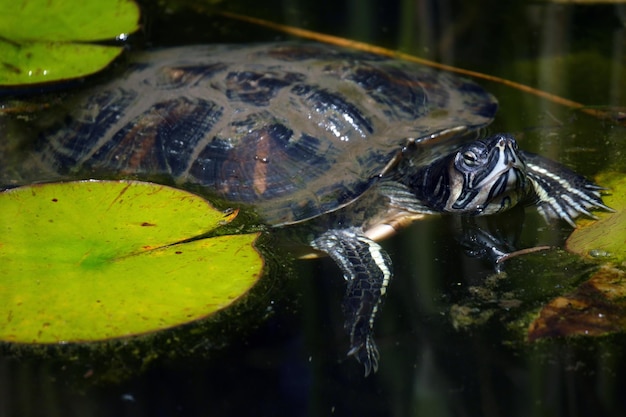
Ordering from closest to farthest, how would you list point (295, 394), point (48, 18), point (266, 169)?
1. point (295, 394)
2. point (266, 169)
3. point (48, 18)

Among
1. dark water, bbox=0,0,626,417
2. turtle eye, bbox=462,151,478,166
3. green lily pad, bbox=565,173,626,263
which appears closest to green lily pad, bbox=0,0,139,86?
dark water, bbox=0,0,626,417

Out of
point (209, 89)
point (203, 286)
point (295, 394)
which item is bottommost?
point (295, 394)

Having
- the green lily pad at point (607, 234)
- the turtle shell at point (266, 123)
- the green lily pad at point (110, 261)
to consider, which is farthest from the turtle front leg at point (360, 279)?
the green lily pad at point (607, 234)

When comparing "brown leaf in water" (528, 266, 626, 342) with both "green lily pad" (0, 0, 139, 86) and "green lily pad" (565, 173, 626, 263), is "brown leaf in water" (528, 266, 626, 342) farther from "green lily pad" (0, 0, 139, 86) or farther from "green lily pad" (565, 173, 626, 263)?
"green lily pad" (0, 0, 139, 86)

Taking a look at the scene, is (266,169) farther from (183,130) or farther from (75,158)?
(75,158)

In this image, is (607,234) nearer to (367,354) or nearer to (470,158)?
(470,158)

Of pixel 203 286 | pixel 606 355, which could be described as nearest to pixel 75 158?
pixel 203 286
